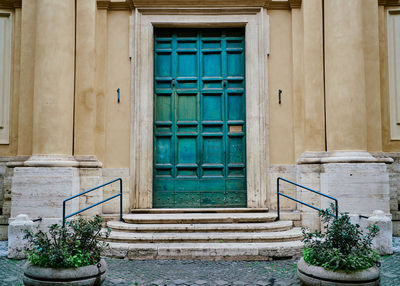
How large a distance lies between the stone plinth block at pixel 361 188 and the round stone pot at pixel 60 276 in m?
4.52

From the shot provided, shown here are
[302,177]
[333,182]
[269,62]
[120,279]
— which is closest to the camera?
[120,279]

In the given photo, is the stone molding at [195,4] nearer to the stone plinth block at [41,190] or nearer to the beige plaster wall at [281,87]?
the beige plaster wall at [281,87]

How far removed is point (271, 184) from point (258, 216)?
0.99 meters

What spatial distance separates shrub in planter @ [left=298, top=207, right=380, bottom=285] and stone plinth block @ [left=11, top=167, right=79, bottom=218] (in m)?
4.44

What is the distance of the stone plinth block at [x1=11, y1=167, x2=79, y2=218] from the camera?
22.8 feet

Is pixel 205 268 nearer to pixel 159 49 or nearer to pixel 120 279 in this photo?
pixel 120 279

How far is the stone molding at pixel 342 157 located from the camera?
23.0ft

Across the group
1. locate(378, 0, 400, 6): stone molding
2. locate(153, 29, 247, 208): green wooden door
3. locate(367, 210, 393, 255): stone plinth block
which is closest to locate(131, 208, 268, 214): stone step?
locate(153, 29, 247, 208): green wooden door

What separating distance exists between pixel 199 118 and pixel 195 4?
2.46m

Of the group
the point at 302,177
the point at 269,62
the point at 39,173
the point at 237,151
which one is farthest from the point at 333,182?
the point at 39,173

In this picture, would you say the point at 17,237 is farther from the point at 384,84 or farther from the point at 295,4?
the point at 384,84

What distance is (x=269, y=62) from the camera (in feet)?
26.8

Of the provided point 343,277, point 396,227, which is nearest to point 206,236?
point 343,277

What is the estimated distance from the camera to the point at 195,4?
8211 mm
